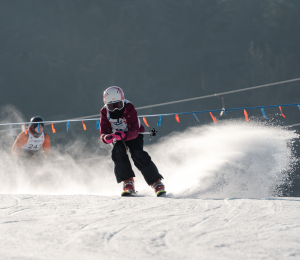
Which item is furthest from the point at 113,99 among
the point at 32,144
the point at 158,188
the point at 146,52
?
the point at 146,52

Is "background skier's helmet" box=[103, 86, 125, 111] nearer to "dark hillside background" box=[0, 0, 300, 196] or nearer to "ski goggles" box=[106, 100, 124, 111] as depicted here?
"ski goggles" box=[106, 100, 124, 111]

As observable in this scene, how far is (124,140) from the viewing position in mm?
3547

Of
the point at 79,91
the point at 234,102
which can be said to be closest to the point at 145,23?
the point at 79,91

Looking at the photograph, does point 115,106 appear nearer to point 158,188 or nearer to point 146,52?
point 158,188

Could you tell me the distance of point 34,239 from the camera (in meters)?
1.80

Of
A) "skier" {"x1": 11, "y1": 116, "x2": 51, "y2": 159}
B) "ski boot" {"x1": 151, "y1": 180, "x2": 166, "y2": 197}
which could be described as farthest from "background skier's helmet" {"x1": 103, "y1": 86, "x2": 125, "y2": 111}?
"skier" {"x1": 11, "y1": 116, "x2": 51, "y2": 159}

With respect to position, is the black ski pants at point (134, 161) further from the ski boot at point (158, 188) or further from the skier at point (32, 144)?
the skier at point (32, 144)

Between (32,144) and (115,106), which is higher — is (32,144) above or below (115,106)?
below

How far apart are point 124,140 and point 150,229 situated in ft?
5.51

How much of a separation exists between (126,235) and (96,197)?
51.6 inches

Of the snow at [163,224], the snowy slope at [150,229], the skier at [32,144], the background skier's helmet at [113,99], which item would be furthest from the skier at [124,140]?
the skier at [32,144]

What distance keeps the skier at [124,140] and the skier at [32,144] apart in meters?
2.33

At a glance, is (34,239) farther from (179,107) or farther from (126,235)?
(179,107)

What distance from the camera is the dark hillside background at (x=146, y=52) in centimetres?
2003
